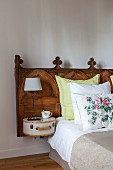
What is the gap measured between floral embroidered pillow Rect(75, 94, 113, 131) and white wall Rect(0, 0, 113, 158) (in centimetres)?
92

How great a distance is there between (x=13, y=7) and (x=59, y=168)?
221 centimetres

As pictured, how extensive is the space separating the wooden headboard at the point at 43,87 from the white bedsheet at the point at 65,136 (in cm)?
32

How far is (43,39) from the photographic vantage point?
3.42m

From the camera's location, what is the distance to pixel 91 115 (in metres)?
2.72

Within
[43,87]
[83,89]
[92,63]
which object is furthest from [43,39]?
[83,89]

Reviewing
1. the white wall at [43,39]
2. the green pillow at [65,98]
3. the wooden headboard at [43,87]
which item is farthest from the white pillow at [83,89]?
the white wall at [43,39]

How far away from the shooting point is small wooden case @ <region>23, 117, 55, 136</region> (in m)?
2.95

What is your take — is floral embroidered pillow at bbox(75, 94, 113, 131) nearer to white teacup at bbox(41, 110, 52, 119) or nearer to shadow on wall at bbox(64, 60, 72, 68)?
white teacup at bbox(41, 110, 52, 119)

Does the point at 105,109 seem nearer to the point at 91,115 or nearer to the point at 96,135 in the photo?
the point at 91,115

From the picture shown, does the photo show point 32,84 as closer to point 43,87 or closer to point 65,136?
point 43,87

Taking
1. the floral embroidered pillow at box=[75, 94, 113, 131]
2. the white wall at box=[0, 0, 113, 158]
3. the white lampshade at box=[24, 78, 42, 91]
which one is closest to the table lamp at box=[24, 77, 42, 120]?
the white lampshade at box=[24, 78, 42, 91]

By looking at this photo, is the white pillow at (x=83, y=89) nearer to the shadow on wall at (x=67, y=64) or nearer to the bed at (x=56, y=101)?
the bed at (x=56, y=101)

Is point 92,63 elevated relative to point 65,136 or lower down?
elevated

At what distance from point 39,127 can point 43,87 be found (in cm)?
62
